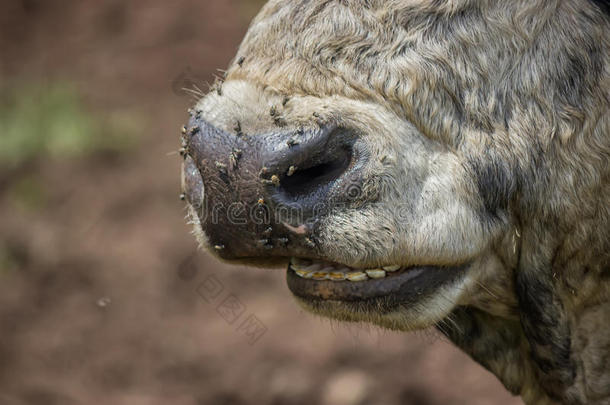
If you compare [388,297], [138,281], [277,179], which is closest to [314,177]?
[277,179]

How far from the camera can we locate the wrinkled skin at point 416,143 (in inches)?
87.1

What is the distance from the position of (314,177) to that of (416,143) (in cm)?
33

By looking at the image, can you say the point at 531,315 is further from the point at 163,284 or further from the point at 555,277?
the point at 163,284

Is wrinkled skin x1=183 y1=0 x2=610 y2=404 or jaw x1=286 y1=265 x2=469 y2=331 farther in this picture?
jaw x1=286 y1=265 x2=469 y2=331

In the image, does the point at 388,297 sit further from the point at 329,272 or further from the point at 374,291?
the point at 329,272

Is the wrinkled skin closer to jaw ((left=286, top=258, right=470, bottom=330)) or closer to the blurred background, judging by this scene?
jaw ((left=286, top=258, right=470, bottom=330))

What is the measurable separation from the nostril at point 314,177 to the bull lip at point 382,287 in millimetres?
310

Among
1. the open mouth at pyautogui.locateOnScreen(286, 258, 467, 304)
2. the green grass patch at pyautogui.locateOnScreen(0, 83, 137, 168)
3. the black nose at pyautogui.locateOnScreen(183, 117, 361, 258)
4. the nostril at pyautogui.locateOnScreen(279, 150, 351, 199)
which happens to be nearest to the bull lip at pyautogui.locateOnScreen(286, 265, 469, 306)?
the open mouth at pyautogui.locateOnScreen(286, 258, 467, 304)

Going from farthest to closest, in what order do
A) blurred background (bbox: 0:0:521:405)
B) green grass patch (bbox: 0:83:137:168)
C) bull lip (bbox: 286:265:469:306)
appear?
green grass patch (bbox: 0:83:137:168), blurred background (bbox: 0:0:521:405), bull lip (bbox: 286:265:469:306)

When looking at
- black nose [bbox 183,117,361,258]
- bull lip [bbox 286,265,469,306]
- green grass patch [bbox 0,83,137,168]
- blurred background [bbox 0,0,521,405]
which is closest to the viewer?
black nose [bbox 183,117,361,258]

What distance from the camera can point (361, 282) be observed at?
7.70 feet

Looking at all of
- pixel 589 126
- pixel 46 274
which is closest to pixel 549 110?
pixel 589 126

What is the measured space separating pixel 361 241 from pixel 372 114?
1.13ft

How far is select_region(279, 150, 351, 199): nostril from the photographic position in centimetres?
217
